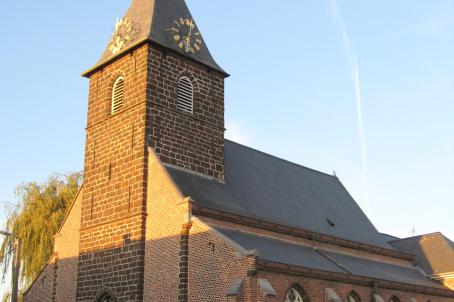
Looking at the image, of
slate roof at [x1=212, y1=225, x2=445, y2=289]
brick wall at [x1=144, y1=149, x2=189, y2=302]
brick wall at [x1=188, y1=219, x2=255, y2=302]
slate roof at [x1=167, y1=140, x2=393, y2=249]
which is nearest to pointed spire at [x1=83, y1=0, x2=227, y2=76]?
slate roof at [x1=167, y1=140, x2=393, y2=249]

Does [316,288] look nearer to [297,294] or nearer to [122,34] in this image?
[297,294]

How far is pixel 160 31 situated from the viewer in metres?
29.2

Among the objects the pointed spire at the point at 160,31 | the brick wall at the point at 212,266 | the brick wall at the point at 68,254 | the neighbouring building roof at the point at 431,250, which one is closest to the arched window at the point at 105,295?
the brick wall at the point at 68,254

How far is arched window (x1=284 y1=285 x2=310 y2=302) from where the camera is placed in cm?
2447

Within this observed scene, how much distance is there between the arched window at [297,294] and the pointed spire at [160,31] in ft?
37.9

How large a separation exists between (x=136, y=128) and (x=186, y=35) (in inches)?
225

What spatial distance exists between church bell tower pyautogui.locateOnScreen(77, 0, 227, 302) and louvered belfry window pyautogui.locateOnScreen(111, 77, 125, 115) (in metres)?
0.05

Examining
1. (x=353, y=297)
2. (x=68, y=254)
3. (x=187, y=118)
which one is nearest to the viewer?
(x=353, y=297)

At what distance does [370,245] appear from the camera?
33.8m

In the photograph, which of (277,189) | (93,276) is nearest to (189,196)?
(93,276)

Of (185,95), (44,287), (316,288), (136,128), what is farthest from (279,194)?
(44,287)

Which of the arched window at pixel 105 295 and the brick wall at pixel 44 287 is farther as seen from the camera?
the brick wall at pixel 44 287

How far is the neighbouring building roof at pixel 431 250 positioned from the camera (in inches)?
1421

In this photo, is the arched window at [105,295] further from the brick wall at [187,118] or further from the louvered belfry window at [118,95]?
the louvered belfry window at [118,95]
